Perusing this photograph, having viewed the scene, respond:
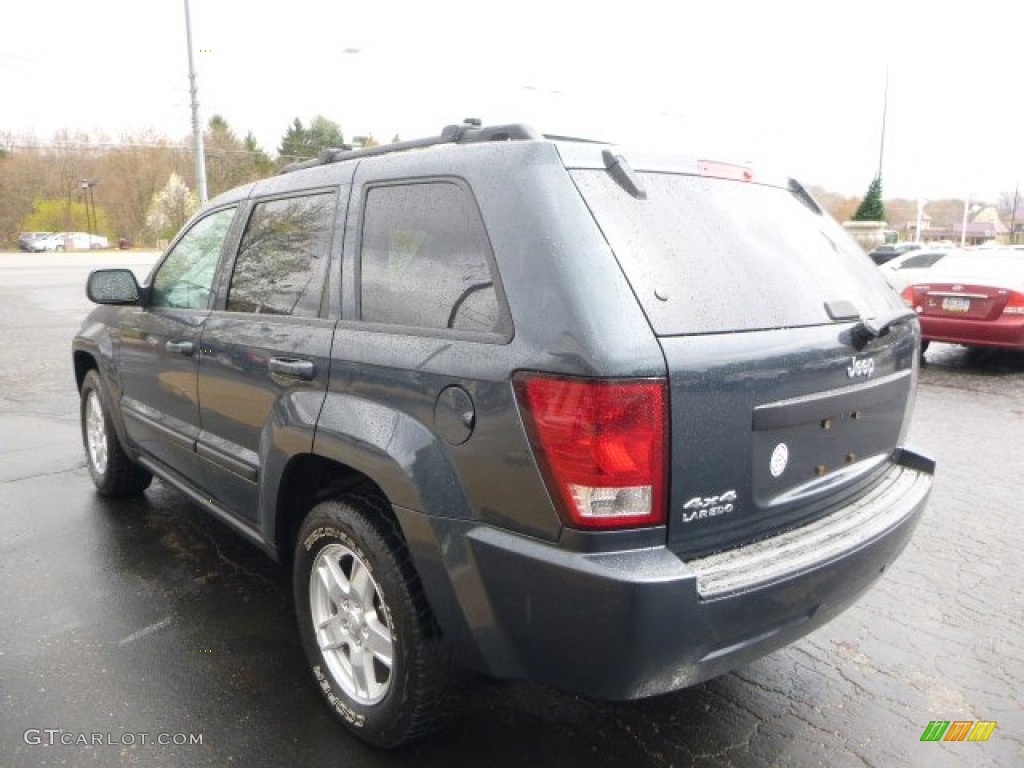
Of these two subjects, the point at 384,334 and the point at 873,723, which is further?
the point at 873,723

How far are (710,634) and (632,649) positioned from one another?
233 millimetres

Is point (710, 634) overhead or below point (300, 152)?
below

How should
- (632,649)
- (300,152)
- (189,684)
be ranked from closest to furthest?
(632,649), (189,684), (300,152)

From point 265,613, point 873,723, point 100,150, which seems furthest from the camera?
point 100,150

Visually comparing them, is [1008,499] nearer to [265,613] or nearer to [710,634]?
[710,634]

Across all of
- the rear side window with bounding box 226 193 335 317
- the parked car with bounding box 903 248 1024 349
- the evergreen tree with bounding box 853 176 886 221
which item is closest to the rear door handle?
the rear side window with bounding box 226 193 335 317

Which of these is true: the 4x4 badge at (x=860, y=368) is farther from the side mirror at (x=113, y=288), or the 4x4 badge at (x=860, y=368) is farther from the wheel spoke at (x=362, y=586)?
the side mirror at (x=113, y=288)

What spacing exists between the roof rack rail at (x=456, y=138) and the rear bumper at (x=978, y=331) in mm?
8242

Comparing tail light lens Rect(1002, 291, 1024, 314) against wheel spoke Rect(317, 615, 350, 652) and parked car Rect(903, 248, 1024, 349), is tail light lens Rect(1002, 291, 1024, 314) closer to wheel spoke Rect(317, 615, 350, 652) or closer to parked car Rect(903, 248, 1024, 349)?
parked car Rect(903, 248, 1024, 349)

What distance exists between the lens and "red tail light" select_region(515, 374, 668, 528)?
6.20ft

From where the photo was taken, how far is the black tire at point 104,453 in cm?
462

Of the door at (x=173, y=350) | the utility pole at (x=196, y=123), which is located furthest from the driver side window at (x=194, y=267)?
the utility pole at (x=196, y=123)

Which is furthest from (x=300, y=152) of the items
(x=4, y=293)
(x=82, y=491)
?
(x=82, y=491)

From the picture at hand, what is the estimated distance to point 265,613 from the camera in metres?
3.42
